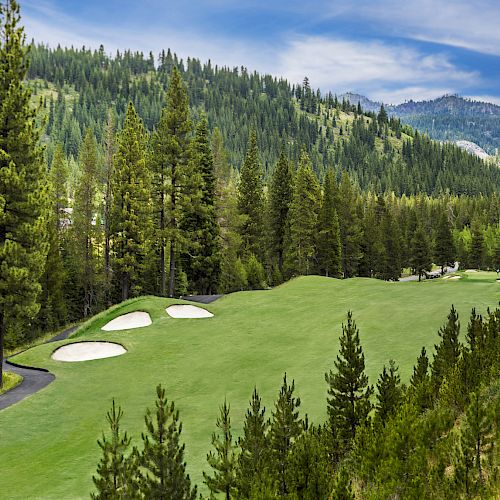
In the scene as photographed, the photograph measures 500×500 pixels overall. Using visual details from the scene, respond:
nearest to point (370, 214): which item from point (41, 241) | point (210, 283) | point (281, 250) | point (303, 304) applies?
point (281, 250)

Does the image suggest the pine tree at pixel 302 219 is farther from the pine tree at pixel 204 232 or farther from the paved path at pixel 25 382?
the paved path at pixel 25 382

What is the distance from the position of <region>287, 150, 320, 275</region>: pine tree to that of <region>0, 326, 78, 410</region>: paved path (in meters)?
38.9

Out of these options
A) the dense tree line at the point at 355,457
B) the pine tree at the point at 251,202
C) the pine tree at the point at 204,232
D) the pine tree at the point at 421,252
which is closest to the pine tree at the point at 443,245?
the pine tree at the point at 421,252

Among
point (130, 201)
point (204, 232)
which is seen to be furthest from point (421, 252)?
point (130, 201)

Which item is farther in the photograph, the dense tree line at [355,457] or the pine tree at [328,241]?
the pine tree at [328,241]

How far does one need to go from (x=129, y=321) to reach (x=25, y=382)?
9259mm

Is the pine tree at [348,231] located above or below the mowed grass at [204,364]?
Result: above

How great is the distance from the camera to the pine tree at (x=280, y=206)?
2520 inches

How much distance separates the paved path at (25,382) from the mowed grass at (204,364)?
544 millimetres

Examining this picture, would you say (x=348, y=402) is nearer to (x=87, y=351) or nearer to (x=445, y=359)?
(x=445, y=359)

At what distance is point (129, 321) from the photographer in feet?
99.3

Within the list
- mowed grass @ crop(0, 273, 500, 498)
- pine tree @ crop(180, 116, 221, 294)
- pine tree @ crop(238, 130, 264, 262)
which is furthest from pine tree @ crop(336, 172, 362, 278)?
mowed grass @ crop(0, 273, 500, 498)

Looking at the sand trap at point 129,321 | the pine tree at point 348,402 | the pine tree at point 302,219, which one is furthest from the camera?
the pine tree at point 302,219

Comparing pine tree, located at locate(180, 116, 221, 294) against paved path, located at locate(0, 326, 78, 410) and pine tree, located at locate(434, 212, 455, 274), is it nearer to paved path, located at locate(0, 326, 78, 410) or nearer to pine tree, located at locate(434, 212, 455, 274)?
paved path, located at locate(0, 326, 78, 410)
